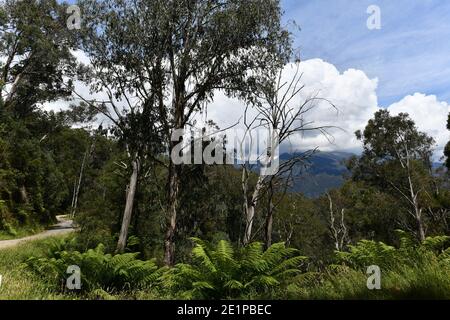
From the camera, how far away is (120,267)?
7695 mm

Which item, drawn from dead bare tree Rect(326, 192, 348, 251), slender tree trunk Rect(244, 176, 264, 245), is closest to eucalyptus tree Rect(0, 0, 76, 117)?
slender tree trunk Rect(244, 176, 264, 245)

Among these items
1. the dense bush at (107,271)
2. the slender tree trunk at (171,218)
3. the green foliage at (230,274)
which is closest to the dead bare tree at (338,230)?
the slender tree trunk at (171,218)

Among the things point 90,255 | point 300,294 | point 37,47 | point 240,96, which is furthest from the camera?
point 37,47

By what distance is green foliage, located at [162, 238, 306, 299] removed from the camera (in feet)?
19.5

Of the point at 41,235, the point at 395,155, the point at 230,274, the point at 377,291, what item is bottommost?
the point at 41,235

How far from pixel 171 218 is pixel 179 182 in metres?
1.60

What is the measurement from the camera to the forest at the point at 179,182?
20.3 ft

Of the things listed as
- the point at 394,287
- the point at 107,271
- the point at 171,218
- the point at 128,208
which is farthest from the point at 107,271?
the point at 128,208

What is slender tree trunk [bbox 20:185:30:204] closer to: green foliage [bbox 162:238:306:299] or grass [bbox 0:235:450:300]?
grass [bbox 0:235:450:300]

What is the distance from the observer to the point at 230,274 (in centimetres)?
618

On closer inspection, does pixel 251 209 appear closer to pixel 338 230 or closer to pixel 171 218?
pixel 171 218
